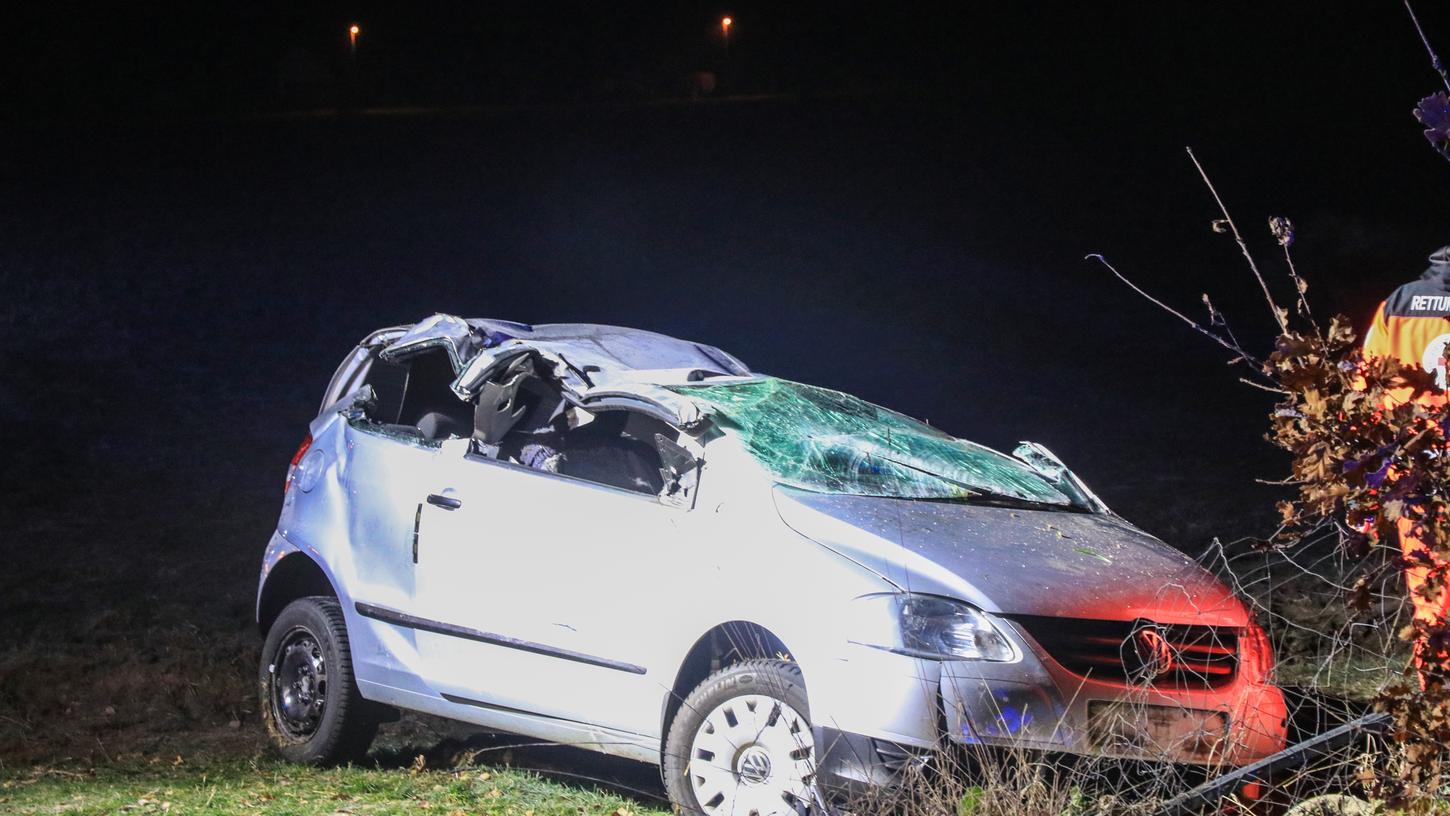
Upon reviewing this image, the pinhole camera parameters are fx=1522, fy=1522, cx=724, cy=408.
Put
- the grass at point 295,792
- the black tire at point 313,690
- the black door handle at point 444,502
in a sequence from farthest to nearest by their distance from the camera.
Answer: the black tire at point 313,690
the black door handle at point 444,502
the grass at point 295,792

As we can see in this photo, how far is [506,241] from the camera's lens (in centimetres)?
2181

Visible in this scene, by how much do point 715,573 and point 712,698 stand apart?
1.40ft

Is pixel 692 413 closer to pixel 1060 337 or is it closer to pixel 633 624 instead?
pixel 633 624

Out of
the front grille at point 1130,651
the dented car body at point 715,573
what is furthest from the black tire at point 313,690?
the front grille at point 1130,651

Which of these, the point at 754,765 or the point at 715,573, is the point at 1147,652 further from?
the point at 715,573

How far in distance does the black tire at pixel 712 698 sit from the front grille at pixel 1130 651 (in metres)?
0.70

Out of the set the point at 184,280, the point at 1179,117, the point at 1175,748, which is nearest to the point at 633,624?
the point at 1175,748

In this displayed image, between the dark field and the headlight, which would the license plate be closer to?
the headlight

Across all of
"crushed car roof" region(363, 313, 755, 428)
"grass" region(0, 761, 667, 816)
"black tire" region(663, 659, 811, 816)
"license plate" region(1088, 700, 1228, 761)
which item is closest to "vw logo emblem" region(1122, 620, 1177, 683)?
"license plate" region(1088, 700, 1228, 761)

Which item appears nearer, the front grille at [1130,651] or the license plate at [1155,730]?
the license plate at [1155,730]

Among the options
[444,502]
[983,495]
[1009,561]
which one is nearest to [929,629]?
[1009,561]

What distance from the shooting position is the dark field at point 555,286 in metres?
9.77

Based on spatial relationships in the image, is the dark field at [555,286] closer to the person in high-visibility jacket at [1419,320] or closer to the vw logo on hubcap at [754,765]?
the vw logo on hubcap at [754,765]

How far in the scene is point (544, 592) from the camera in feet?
17.5
